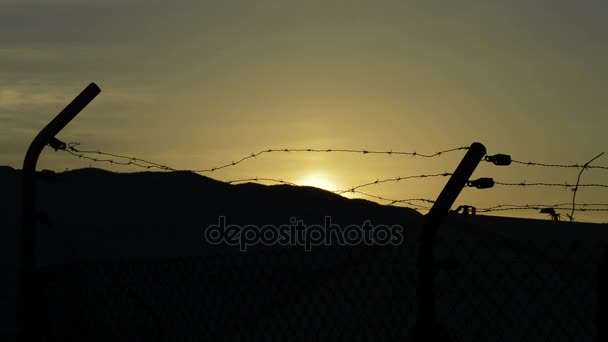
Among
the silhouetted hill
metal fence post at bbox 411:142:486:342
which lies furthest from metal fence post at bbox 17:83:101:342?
metal fence post at bbox 411:142:486:342

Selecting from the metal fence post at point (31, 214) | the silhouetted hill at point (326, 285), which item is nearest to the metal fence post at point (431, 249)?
the silhouetted hill at point (326, 285)

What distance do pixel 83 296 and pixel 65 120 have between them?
1.21 meters

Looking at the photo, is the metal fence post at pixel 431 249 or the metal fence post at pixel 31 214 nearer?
the metal fence post at pixel 431 249

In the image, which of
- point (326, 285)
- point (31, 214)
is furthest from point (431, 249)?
point (326, 285)

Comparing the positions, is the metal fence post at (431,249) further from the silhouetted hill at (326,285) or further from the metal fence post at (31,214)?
the metal fence post at (31,214)

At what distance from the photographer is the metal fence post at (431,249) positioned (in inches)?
153

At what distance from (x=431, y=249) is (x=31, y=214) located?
304 centimetres

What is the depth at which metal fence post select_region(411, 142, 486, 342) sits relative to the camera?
12.8 ft

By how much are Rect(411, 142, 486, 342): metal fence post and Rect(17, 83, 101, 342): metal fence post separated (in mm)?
2776

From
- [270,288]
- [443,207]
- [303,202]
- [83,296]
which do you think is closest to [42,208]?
[303,202]

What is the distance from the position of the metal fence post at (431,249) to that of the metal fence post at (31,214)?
2776 millimetres

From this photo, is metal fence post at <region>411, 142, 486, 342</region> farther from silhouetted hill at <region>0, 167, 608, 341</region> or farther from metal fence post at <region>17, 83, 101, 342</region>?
metal fence post at <region>17, 83, 101, 342</region>

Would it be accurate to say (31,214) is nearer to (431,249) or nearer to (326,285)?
(431,249)

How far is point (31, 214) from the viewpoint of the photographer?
5.90 meters
